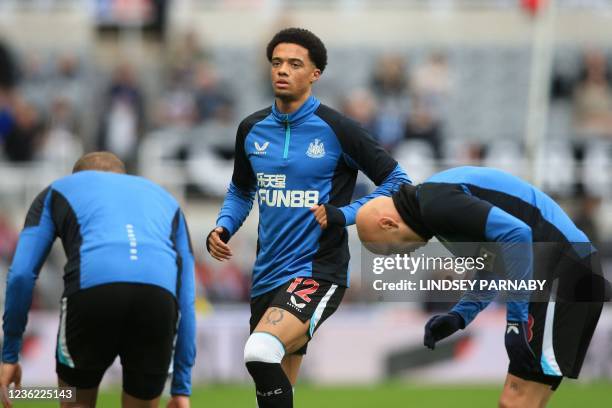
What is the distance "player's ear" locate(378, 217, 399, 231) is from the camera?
6.07 meters

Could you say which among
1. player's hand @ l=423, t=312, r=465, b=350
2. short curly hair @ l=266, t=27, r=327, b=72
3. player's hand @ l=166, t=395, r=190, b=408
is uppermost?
short curly hair @ l=266, t=27, r=327, b=72

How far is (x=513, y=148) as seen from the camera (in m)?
19.4

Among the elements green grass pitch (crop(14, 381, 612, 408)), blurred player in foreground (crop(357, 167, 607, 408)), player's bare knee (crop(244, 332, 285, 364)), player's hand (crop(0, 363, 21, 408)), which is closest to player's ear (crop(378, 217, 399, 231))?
blurred player in foreground (crop(357, 167, 607, 408))

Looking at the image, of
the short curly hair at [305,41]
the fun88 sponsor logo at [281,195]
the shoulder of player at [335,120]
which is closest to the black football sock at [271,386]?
the fun88 sponsor logo at [281,195]

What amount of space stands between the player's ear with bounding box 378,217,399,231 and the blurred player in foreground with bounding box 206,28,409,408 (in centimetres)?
71

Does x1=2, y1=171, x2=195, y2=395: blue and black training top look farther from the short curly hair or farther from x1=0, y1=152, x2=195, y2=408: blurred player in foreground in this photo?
the short curly hair

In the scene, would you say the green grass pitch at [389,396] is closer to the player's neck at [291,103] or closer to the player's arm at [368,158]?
the player's neck at [291,103]

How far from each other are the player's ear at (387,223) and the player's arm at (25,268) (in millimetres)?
1828

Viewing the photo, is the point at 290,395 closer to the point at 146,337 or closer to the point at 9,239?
the point at 146,337

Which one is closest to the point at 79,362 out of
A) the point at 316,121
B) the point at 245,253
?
the point at 316,121

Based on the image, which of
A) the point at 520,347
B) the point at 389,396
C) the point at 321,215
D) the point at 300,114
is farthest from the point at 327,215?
the point at 389,396

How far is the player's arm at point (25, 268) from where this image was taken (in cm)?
627

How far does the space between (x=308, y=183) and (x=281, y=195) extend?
0.60ft

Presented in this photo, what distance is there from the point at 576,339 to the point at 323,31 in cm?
1582
